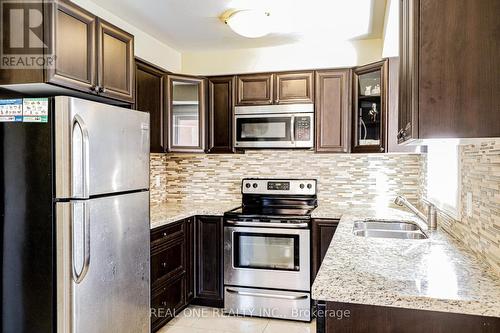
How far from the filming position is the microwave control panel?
335cm

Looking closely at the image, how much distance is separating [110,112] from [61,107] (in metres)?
0.30

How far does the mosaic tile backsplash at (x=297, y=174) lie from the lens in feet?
11.4

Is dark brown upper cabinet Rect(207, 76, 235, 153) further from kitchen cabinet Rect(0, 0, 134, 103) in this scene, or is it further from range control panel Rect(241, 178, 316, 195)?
kitchen cabinet Rect(0, 0, 134, 103)

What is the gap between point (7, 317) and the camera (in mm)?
1965

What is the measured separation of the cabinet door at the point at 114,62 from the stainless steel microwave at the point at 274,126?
118cm

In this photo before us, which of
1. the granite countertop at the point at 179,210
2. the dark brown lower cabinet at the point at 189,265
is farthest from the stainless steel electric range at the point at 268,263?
the granite countertop at the point at 179,210

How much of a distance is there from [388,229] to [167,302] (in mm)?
1803

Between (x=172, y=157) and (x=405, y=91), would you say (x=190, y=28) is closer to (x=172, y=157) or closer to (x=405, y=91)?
(x=172, y=157)

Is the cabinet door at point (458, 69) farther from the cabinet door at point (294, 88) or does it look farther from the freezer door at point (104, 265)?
the cabinet door at point (294, 88)

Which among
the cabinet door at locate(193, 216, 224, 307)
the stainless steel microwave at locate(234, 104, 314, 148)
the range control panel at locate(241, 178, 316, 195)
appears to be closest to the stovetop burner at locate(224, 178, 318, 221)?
the range control panel at locate(241, 178, 316, 195)

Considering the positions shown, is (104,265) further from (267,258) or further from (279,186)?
(279,186)

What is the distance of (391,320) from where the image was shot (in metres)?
1.34

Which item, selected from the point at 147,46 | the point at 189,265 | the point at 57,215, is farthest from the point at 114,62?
the point at 189,265

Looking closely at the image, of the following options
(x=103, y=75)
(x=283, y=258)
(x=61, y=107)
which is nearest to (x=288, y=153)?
(x=283, y=258)
